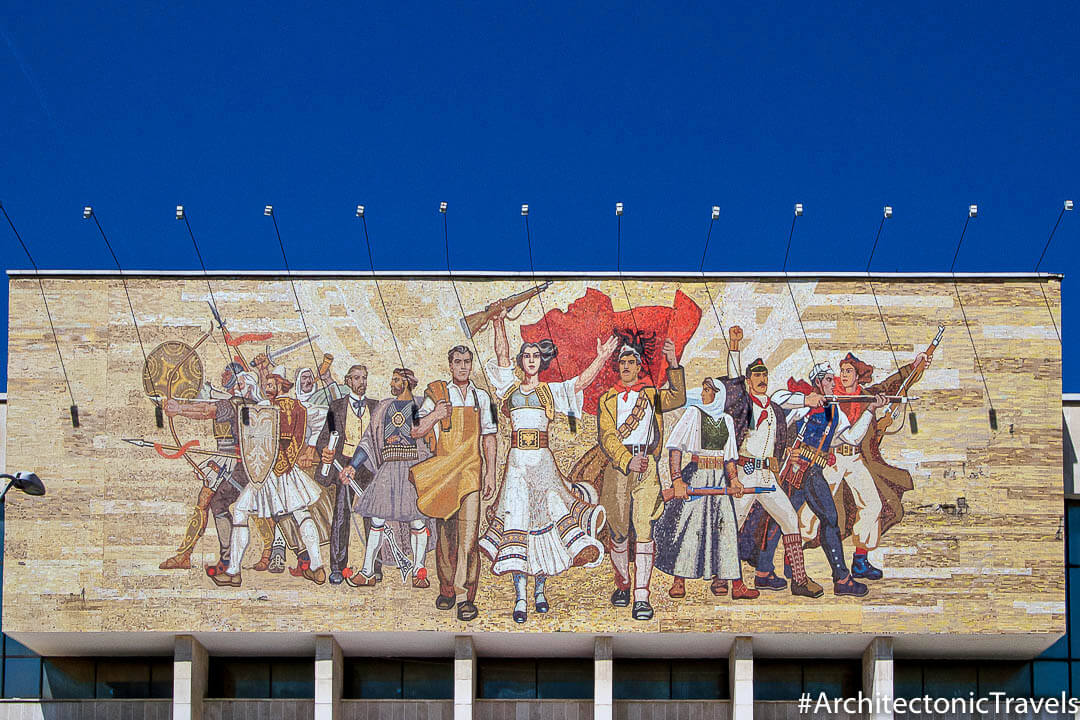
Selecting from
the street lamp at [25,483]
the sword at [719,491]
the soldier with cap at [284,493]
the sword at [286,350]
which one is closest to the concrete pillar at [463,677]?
the soldier with cap at [284,493]

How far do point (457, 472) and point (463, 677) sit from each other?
494 cm

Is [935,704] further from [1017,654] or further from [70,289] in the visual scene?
[70,289]

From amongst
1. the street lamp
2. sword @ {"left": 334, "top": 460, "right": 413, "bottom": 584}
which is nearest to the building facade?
sword @ {"left": 334, "top": 460, "right": 413, "bottom": 584}

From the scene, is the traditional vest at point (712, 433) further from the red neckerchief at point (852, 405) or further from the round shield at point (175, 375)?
the round shield at point (175, 375)

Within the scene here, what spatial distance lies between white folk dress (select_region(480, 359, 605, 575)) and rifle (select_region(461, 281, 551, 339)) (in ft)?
7.29

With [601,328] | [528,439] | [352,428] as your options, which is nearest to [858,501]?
[601,328]

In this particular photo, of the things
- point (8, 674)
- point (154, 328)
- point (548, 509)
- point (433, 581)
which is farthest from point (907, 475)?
point (8, 674)

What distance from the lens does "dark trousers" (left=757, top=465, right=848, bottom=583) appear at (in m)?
38.1

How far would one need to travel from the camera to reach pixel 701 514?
125 ft

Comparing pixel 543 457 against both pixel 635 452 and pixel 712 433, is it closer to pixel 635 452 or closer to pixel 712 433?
pixel 635 452

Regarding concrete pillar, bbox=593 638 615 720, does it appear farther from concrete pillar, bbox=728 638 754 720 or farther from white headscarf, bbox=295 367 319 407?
white headscarf, bbox=295 367 319 407

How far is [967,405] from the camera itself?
38.6 meters

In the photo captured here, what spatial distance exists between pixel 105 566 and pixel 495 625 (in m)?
9.30

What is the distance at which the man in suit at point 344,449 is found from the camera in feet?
125
